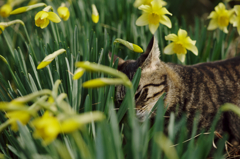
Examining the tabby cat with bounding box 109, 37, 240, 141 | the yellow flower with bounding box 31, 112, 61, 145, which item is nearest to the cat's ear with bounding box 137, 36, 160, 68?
the tabby cat with bounding box 109, 37, 240, 141

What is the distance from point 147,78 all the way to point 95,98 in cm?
36

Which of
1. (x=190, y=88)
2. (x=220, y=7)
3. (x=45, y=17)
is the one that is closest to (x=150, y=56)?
(x=190, y=88)

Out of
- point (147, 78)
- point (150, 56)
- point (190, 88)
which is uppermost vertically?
point (150, 56)

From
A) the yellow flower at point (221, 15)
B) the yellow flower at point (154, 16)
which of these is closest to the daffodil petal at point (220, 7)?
the yellow flower at point (221, 15)

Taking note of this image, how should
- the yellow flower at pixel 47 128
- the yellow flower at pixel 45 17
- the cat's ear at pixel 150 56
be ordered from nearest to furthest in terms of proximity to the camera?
the yellow flower at pixel 47 128 → the yellow flower at pixel 45 17 → the cat's ear at pixel 150 56

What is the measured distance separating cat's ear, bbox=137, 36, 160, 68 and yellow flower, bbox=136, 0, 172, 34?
0.09 metres

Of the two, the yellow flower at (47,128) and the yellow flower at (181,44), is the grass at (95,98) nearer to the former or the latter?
the yellow flower at (47,128)

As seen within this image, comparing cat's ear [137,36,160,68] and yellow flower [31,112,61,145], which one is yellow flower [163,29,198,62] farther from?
yellow flower [31,112,61,145]

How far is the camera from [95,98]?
3.83ft

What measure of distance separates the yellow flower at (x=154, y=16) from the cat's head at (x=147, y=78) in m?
0.12

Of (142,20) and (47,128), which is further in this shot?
(142,20)

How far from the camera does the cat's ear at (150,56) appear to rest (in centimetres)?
122

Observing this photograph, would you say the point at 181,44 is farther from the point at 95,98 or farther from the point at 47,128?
the point at 47,128

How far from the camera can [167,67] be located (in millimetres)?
1465
